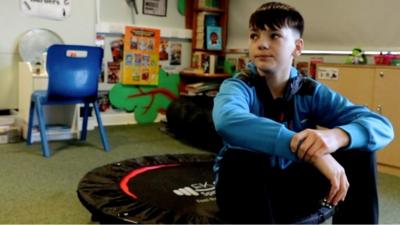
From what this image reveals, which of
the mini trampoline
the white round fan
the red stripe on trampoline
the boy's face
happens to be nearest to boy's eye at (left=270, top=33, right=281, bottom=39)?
the boy's face

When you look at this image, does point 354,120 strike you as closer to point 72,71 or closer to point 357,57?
point 357,57

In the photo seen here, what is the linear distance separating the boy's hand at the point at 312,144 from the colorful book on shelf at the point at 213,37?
12.4 ft

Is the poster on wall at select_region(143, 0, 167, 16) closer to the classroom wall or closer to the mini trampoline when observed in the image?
the classroom wall

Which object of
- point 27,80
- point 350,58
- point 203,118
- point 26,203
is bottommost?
point 26,203

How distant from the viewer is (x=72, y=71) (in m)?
3.22

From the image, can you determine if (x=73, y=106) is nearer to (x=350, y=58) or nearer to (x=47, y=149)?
(x=47, y=149)

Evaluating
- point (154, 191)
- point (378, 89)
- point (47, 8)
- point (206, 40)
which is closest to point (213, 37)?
point (206, 40)

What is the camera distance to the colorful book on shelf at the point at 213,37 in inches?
192

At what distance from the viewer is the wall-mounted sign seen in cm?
371

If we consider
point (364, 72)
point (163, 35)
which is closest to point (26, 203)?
point (364, 72)

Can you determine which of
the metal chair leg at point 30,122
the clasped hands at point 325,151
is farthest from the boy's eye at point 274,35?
the metal chair leg at point 30,122

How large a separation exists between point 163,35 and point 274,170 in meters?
3.69

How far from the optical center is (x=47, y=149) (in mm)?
3221

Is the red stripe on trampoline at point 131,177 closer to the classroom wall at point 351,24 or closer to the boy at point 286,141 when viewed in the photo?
the boy at point 286,141
